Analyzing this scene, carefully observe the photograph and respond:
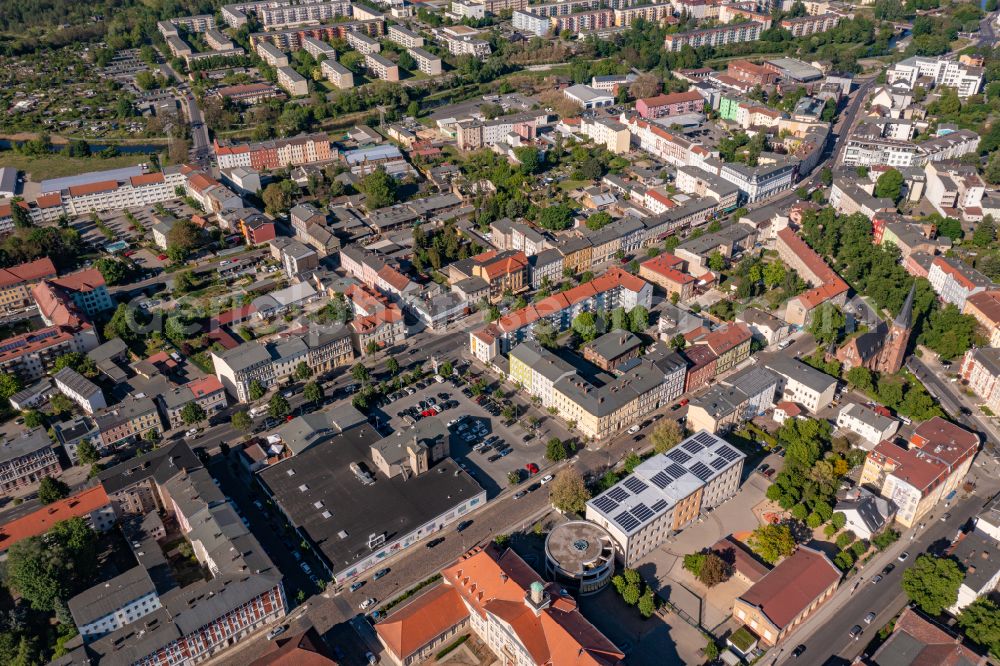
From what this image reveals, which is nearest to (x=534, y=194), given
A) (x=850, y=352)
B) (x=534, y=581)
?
(x=850, y=352)

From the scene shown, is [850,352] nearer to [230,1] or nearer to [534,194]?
[534,194]

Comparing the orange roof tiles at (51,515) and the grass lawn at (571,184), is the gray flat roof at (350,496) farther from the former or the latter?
the grass lawn at (571,184)

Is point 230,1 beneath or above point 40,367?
above

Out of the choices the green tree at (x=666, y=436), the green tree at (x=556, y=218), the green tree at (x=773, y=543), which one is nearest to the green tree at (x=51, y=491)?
the green tree at (x=666, y=436)

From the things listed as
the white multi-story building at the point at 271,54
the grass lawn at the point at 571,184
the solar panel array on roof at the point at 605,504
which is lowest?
the solar panel array on roof at the point at 605,504

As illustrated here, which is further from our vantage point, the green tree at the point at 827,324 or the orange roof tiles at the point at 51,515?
the green tree at the point at 827,324

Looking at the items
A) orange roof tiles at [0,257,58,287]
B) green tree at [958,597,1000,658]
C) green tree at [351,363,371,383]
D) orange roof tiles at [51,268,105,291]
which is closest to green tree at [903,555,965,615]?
green tree at [958,597,1000,658]

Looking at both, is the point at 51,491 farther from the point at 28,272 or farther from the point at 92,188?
the point at 92,188
